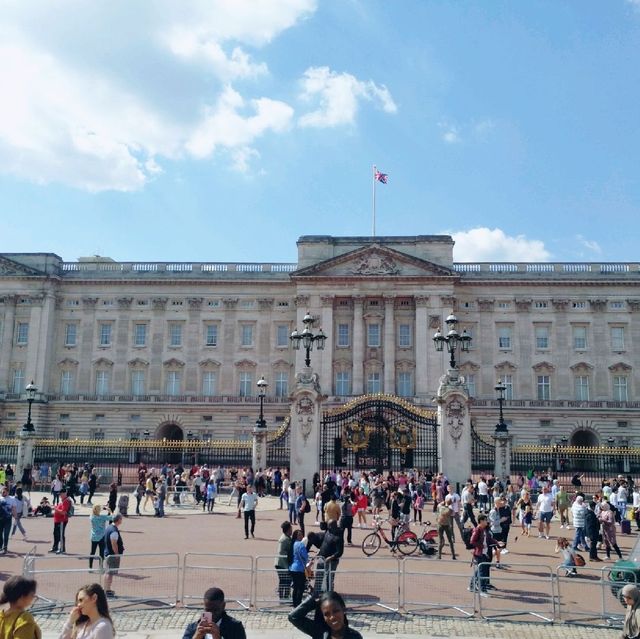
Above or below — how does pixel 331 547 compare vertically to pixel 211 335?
below

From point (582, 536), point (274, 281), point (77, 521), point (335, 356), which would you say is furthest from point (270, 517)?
point (274, 281)

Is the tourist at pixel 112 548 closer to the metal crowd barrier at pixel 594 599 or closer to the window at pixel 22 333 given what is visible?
the metal crowd barrier at pixel 594 599

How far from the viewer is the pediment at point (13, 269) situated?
61594 mm

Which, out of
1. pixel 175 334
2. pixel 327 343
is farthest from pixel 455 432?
pixel 175 334

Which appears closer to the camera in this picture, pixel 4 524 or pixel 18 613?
pixel 18 613

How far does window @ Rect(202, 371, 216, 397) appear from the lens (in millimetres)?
61000

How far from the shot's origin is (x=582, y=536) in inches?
755

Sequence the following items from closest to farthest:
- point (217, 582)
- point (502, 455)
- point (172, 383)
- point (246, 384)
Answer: point (217, 582) < point (502, 455) < point (246, 384) < point (172, 383)

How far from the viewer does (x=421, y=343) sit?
57.8m

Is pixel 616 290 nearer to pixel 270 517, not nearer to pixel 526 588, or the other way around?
pixel 270 517

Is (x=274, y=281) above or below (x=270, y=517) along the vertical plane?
above

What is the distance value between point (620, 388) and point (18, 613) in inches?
2344

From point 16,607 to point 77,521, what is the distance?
66.3 ft

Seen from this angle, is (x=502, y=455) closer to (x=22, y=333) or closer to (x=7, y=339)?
(x=22, y=333)
